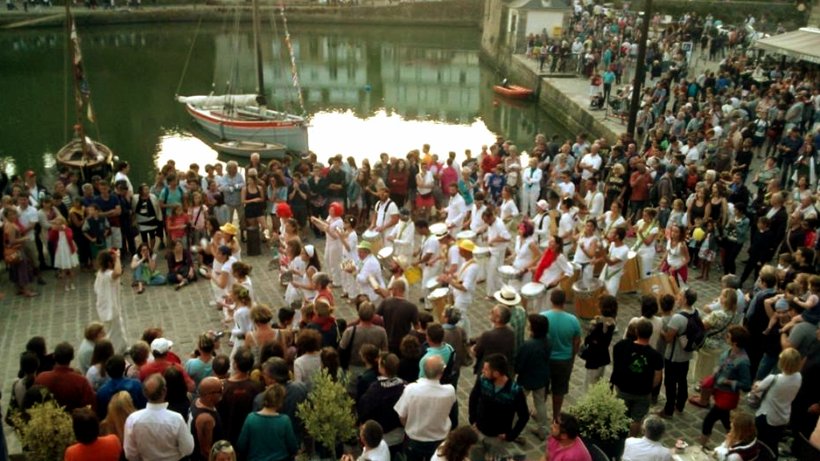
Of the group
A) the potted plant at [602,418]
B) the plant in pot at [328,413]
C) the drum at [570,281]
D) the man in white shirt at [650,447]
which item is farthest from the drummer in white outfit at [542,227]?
the plant in pot at [328,413]

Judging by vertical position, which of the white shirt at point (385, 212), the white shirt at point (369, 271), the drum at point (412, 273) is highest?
the white shirt at point (385, 212)

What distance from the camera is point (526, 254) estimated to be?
1036 cm

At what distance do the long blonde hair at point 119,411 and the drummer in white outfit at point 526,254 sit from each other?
19.8 feet

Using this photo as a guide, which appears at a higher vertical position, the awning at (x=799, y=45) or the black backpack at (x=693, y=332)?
the awning at (x=799, y=45)

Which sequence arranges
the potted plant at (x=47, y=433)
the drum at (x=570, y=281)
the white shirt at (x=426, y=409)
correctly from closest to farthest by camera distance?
the potted plant at (x=47, y=433)
the white shirt at (x=426, y=409)
the drum at (x=570, y=281)

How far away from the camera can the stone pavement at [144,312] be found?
9.82 m

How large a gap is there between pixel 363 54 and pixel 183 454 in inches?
1900

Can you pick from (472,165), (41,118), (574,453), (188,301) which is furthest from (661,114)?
(41,118)

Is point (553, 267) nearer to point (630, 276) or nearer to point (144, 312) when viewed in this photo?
point (630, 276)

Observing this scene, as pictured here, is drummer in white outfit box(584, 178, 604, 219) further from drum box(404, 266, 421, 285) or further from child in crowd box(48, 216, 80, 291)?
child in crowd box(48, 216, 80, 291)

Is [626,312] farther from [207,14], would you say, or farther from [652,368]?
[207,14]

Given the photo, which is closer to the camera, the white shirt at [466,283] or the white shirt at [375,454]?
the white shirt at [375,454]

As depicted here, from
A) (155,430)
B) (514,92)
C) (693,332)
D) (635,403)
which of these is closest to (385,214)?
(693,332)

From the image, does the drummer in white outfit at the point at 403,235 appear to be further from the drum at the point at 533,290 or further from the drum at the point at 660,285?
the drum at the point at 660,285
